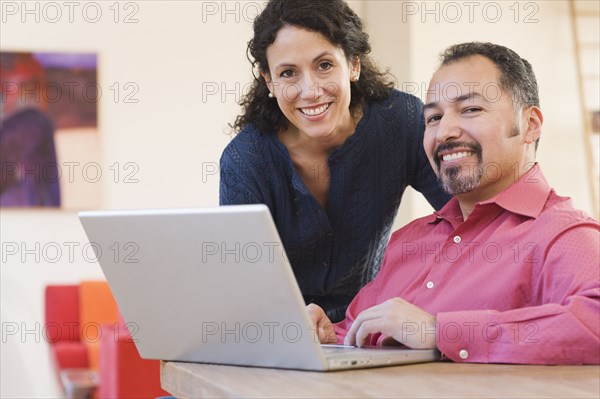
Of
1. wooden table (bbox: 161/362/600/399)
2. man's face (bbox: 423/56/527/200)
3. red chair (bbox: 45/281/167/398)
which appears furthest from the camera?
red chair (bbox: 45/281/167/398)

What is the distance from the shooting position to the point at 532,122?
1599 millimetres

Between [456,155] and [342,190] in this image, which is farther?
[342,190]

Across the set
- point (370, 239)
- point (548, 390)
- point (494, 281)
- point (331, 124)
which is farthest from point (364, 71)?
point (548, 390)

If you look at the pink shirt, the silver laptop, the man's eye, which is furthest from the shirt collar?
the silver laptop

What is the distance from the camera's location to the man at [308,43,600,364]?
1180mm

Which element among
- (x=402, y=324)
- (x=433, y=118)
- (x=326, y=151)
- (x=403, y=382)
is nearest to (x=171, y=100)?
(x=326, y=151)

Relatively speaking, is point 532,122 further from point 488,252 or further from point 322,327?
point 322,327

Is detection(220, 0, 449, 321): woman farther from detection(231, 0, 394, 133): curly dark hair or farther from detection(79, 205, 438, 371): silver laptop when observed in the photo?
detection(79, 205, 438, 371): silver laptop

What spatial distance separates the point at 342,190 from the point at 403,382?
3.62 feet

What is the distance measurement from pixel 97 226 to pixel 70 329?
12.1 feet

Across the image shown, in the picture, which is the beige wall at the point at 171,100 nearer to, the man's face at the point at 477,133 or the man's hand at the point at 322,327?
the man's face at the point at 477,133

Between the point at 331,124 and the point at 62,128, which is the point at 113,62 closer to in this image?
the point at 62,128

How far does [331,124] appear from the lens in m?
1.95

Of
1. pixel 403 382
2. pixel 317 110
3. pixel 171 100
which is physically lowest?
pixel 403 382
